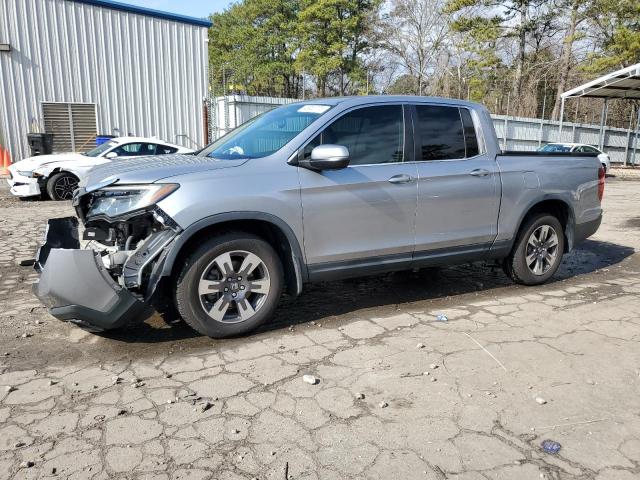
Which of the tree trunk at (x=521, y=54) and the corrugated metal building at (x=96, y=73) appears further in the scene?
the tree trunk at (x=521, y=54)

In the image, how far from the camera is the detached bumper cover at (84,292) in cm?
350

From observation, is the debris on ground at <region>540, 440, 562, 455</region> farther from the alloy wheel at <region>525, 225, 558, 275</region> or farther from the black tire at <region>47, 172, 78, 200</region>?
the black tire at <region>47, 172, 78, 200</region>

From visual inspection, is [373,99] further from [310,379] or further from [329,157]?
[310,379]

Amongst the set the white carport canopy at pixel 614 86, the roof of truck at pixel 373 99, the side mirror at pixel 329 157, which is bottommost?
the side mirror at pixel 329 157

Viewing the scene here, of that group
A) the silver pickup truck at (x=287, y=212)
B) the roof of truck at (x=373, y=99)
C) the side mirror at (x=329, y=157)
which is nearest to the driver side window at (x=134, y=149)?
the silver pickup truck at (x=287, y=212)

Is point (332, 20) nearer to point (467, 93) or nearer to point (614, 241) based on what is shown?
point (467, 93)

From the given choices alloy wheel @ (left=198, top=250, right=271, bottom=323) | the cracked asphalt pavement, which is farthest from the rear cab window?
alloy wheel @ (left=198, top=250, right=271, bottom=323)

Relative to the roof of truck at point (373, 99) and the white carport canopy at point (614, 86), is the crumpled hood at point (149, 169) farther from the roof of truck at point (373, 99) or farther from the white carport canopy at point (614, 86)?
the white carport canopy at point (614, 86)

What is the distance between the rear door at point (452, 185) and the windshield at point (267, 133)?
3.38ft

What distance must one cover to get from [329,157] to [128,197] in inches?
57.9

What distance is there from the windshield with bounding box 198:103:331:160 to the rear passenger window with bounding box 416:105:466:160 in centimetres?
95

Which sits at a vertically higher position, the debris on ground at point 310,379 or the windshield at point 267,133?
the windshield at point 267,133

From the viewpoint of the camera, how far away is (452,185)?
4.77 m

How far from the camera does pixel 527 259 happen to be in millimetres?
5527
